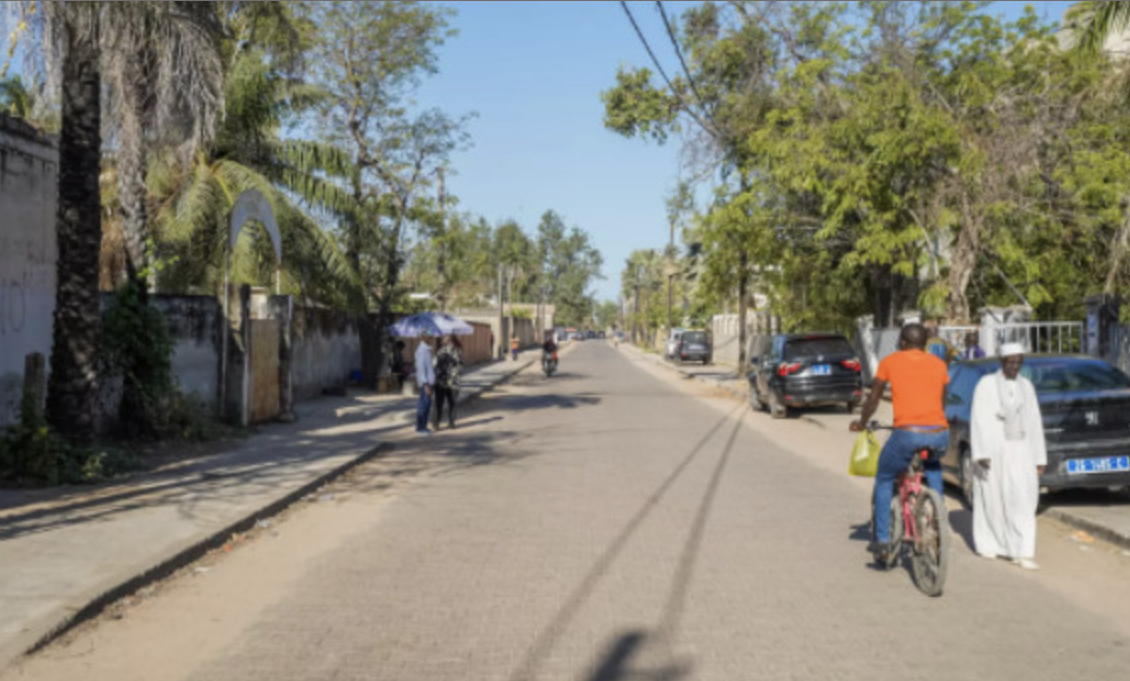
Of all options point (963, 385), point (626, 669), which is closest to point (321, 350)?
point (963, 385)

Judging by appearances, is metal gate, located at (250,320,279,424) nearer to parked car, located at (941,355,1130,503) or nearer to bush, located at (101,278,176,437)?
bush, located at (101,278,176,437)

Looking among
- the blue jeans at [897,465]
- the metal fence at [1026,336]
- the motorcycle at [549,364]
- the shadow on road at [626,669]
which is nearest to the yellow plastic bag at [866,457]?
the blue jeans at [897,465]

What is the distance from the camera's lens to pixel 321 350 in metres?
28.0

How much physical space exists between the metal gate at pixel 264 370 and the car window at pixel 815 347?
33.7 ft

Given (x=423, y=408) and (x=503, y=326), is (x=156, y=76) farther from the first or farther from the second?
(x=503, y=326)

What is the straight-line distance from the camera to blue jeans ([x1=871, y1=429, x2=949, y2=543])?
24.1ft

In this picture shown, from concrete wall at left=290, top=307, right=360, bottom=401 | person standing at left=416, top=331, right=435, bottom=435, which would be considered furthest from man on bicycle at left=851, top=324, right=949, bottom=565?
concrete wall at left=290, top=307, right=360, bottom=401

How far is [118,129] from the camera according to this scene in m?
17.7

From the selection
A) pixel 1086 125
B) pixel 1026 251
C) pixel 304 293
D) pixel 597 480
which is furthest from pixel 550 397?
pixel 597 480

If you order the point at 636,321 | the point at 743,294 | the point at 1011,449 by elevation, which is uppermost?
the point at 636,321

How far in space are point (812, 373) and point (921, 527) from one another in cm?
1593

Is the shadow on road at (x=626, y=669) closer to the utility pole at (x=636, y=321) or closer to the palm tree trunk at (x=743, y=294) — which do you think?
the palm tree trunk at (x=743, y=294)

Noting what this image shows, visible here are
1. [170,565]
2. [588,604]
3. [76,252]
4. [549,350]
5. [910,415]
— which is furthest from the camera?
[549,350]

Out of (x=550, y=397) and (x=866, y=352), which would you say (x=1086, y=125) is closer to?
(x=866, y=352)
